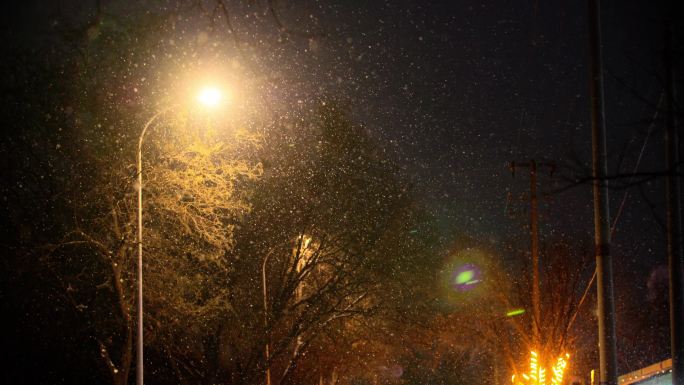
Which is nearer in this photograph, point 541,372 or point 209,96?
point 209,96

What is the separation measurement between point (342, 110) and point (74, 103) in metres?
9.50

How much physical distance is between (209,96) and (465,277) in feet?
107

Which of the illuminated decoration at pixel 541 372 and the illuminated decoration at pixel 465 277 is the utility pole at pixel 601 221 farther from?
the illuminated decoration at pixel 465 277

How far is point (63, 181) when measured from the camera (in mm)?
14992

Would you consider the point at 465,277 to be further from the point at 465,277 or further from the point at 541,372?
the point at 541,372

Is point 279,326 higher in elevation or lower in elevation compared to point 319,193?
lower

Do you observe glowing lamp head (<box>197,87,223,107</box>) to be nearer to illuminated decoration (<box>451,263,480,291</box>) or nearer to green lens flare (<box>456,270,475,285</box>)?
illuminated decoration (<box>451,263,480,291</box>)

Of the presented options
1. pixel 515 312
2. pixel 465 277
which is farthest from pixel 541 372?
pixel 465 277

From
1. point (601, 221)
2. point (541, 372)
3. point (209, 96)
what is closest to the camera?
point (601, 221)

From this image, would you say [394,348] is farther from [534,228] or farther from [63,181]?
[63,181]

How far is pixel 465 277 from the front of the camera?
43.1 m

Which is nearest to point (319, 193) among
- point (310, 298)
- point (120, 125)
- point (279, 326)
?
point (310, 298)

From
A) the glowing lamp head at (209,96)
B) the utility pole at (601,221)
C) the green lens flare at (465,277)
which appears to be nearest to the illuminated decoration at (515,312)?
the green lens flare at (465,277)

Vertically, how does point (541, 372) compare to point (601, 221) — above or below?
above
